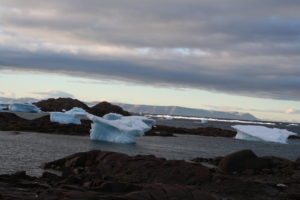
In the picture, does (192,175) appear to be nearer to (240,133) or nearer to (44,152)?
(44,152)

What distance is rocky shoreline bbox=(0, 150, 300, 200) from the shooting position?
10.4 metres

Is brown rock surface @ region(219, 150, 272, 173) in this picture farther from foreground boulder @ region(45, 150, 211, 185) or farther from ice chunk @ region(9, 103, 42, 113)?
ice chunk @ region(9, 103, 42, 113)

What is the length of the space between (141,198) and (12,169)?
7.99 meters

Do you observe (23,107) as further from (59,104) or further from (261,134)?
(261,134)

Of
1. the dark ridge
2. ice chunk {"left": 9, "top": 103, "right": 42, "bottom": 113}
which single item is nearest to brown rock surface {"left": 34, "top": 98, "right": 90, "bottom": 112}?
the dark ridge

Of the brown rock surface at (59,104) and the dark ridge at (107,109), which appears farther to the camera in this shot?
the brown rock surface at (59,104)

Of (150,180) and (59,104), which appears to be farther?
(59,104)

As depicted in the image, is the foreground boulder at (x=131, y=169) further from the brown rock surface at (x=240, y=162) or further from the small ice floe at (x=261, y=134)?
the small ice floe at (x=261, y=134)

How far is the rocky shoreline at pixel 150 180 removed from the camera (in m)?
10.4

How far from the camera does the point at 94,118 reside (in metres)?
29.4

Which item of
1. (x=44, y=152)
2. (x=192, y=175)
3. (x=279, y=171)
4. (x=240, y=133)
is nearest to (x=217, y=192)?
(x=192, y=175)

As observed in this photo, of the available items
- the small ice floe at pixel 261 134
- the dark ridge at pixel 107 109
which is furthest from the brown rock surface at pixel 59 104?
the small ice floe at pixel 261 134

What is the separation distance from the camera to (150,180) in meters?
15.0

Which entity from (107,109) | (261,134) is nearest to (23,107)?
(107,109)
